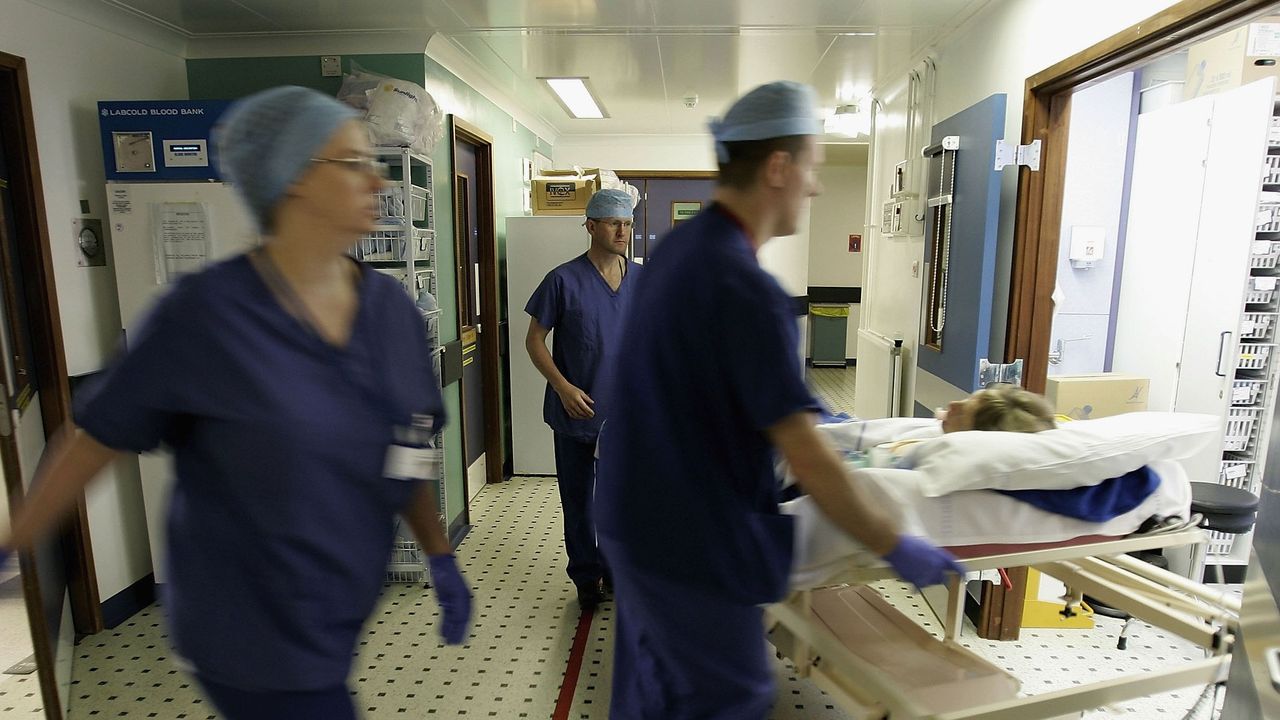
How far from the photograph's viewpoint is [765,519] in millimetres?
1376

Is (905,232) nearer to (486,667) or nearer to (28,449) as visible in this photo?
(486,667)

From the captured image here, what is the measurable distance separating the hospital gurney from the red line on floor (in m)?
0.67

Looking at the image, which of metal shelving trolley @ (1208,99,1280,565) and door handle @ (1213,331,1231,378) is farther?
door handle @ (1213,331,1231,378)

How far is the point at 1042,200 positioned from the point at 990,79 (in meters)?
0.63

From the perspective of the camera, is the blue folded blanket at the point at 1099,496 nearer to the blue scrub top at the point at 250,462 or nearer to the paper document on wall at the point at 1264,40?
the blue scrub top at the point at 250,462

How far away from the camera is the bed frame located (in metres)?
1.48

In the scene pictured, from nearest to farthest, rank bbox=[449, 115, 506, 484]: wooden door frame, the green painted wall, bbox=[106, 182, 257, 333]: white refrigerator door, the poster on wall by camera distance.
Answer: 1. bbox=[106, 182, 257, 333]: white refrigerator door
2. the green painted wall
3. bbox=[449, 115, 506, 484]: wooden door frame
4. the poster on wall

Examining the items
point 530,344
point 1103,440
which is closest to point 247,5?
point 530,344

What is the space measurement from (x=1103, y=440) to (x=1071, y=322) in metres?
1.82

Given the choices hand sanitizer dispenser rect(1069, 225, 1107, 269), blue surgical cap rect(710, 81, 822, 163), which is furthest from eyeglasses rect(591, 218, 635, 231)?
hand sanitizer dispenser rect(1069, 225, 1107, 269)

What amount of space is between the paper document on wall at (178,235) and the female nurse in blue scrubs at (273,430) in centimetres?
188

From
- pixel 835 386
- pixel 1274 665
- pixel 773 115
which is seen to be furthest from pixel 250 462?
pixel 835 386

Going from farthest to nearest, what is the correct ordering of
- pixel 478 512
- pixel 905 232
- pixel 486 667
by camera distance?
pixel 478 512 < pixel 905 232 < pixel 486 667

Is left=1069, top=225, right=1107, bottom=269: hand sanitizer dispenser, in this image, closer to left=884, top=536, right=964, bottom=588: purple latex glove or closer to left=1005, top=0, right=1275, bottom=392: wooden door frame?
left=1005, top=0, right=1275, bottom=392: wooden door frame
